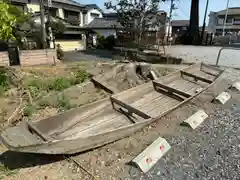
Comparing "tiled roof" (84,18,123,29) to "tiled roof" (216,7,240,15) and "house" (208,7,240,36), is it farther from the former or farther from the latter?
"tiled roof" (216,7,240,15)

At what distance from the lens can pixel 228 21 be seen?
38.0 meters

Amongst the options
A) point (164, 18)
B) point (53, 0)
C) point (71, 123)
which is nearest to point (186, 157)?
point (71, 123)

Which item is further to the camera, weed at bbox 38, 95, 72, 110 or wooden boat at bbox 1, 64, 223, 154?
weed at bbox 38, 95, 72, 110

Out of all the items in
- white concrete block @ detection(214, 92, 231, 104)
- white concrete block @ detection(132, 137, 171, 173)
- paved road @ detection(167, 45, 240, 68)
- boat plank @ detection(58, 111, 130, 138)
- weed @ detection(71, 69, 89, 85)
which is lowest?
white concrete block @ detection(132, 137, 171, 173)

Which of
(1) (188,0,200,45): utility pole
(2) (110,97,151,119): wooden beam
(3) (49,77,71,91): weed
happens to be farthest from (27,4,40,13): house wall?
(2) (110,97,151,119): wooden beam

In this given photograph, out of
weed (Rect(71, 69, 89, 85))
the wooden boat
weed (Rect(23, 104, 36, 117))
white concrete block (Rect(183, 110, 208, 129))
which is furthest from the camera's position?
weed (Rect(71, 69, 89, 85))

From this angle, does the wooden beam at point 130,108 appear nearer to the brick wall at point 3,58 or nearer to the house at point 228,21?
the brick wall at point 3,58

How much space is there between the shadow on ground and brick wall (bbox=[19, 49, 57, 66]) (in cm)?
804

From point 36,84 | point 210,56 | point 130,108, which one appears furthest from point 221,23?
point 130,108

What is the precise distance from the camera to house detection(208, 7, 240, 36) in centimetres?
3684

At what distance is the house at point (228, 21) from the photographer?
36844 mm

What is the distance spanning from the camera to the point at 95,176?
277 centimetres

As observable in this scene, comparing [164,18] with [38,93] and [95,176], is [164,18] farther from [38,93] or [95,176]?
[95,176]

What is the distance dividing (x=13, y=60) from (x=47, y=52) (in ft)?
7.25
